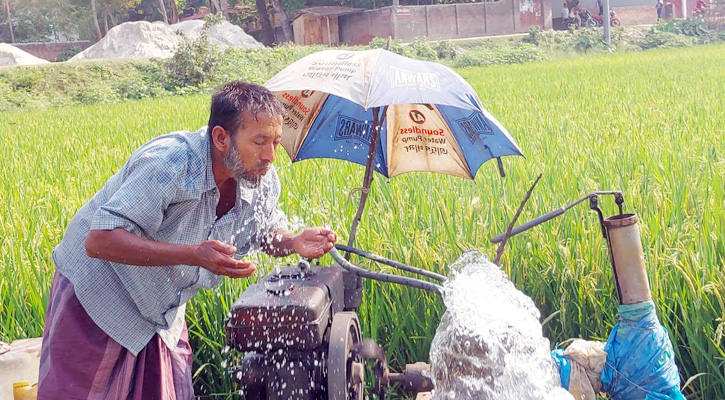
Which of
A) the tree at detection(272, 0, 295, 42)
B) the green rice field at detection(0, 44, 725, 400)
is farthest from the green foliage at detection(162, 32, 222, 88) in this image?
the green rice field at detection(0, 44, 725, 400)

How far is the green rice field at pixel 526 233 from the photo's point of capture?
96.5 inches

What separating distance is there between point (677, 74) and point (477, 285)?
10.3 m

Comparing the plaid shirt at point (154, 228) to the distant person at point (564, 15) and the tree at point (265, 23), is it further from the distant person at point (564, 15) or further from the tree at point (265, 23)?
the distant person at point (564, 15)

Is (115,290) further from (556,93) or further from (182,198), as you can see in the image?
(556,93)

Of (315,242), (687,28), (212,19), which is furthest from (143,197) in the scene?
(687,28)

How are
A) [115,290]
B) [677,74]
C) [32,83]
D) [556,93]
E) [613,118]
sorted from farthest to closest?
[32,83], [677,74], [556,93], [613,118], [115,290]

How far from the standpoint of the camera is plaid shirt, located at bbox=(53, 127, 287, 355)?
1.79 meters

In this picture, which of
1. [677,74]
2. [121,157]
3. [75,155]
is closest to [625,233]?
[121,157]

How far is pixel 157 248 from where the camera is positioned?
1.74 m

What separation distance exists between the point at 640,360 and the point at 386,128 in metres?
1.14

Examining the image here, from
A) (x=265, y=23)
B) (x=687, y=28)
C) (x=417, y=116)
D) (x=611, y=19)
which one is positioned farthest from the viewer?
(x=611, y=19)

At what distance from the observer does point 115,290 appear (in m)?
1.97

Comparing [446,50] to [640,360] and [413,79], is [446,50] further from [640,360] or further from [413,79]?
[640,360]

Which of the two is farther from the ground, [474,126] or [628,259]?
[474,126]
